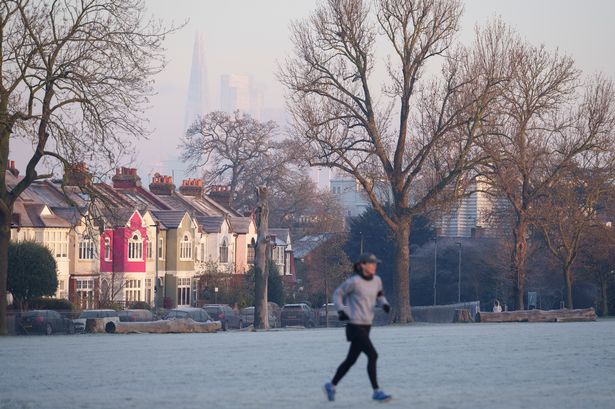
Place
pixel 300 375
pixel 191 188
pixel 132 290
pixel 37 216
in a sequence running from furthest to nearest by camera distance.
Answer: pixel 191 188, pixel 132 290, pixel 37 216, pixel 300 375

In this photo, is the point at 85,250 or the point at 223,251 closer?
the point at 85,250

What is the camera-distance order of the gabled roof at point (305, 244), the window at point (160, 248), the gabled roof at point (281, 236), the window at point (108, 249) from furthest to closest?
the gabled roof at point (305, 244) → the gabled roof at point (281, 236) → the window at point (160, 248) → the window at point (108, 249)

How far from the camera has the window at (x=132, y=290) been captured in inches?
3136

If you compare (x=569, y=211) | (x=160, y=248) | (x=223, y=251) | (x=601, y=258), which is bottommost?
(x=601, y=258)

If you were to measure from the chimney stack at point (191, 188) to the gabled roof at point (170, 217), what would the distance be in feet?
52.4

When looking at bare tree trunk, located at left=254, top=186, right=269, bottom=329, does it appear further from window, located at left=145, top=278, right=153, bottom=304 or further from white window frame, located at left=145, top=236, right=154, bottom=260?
white window frame, located at left=145, top=236, right=154, bottom=260

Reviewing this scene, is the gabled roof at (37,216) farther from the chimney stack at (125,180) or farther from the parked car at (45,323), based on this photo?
the chimney stack at (125,180)

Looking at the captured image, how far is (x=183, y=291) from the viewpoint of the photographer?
8825 centimetres

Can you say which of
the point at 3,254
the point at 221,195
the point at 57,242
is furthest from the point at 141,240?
the point at 3,254

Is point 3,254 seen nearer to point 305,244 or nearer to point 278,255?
point 278,255

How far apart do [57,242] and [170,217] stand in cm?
1513

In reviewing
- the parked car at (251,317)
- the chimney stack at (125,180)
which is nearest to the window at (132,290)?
the parked car at (251,317)

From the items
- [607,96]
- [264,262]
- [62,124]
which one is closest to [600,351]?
[62,124]

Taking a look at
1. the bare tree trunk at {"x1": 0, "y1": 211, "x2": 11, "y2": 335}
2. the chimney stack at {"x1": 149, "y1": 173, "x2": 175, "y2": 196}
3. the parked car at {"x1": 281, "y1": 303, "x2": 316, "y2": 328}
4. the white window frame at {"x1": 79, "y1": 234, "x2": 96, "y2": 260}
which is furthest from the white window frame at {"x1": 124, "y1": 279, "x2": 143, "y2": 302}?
the bare tree trunk at {"x1": 0, "y1": 211, "x2": 11, "y2": 335}
